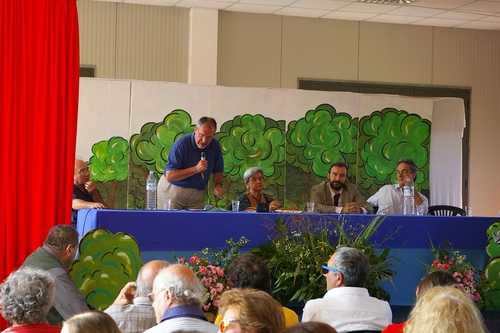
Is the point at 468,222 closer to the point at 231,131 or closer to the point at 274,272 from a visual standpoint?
the point at 274,272

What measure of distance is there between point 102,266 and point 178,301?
195 cm

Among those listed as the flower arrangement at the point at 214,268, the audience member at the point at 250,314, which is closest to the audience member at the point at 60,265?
the flower arrangement at the point at 214,268

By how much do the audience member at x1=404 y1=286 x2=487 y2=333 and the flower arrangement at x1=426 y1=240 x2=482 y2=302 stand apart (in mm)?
3193

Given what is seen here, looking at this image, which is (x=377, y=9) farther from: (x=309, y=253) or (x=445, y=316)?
(x=445, y=316)

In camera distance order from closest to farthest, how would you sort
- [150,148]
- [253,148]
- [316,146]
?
1. [150,148]
2. [253,148]
3. [316,146]

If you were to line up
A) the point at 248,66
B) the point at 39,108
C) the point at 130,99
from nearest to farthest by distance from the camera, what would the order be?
1. the point at 39,108
2. the point at 130,99
3. the point at 248,66

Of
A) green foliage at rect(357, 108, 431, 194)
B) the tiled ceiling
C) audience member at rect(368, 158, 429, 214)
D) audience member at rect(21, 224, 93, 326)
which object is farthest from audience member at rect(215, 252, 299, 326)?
the tiled ceiling

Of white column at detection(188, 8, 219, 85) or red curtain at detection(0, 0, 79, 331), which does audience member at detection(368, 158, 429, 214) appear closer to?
red curtain at detection(0, 0, 79, 331)

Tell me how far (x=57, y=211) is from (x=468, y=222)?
295cm

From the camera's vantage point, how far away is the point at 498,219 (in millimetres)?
5707

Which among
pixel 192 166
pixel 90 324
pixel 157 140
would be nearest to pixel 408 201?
pixel 192 166

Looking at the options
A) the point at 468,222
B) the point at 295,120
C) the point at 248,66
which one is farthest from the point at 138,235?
the point at 248,66

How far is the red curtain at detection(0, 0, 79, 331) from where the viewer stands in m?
4.42

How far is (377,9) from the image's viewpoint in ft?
30.8
